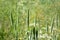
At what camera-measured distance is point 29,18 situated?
10.2 ft

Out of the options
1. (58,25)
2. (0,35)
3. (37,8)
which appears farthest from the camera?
(37,8)

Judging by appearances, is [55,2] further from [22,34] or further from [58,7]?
[22,34]

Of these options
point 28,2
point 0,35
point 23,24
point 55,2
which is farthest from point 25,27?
point 55,2

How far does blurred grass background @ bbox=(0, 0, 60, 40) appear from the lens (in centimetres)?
272

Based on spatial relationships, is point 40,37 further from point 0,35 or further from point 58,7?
point 58,7

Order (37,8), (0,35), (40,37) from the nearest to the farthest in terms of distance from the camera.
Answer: (0,35) → (40,37) → (37,8)

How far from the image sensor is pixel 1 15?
9.69ft

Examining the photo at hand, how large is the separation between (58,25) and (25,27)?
1.62ft

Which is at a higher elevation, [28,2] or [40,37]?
[28,2]

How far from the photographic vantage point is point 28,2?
11.2ft

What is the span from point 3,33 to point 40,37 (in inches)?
19.2

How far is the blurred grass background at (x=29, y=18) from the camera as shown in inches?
107

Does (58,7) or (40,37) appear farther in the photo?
(58,7)

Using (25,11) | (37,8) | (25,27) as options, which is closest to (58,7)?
(37,8)
